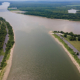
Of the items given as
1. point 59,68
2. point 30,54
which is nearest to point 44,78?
point 59,68

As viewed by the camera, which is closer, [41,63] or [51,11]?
[41,63]

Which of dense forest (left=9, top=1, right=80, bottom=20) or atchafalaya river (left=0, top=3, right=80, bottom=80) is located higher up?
dense forest (left=9, top=1, right=80, bottom=20)

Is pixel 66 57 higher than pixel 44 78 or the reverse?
higher

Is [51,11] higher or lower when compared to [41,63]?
higher

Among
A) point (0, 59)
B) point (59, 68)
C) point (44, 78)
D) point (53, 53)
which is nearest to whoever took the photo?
point (44, 78)

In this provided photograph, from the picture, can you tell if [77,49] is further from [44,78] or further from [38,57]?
[44,78]

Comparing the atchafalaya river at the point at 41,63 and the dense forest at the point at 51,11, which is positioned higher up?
the dense forest at the point at 51,11

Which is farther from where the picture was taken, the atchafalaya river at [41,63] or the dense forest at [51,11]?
the dense forest at [51,11]

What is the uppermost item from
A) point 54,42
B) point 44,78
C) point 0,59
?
point 54,42

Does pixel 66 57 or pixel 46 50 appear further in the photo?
pixel 46 50

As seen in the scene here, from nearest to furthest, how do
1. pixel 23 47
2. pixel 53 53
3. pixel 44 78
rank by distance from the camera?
pixel 44 78, pixel 53 53, pixel 23 47

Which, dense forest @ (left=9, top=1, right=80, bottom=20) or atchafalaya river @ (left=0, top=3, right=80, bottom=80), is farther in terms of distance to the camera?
dense forest @ (left=9, top=1, right=80, bottom=20)
